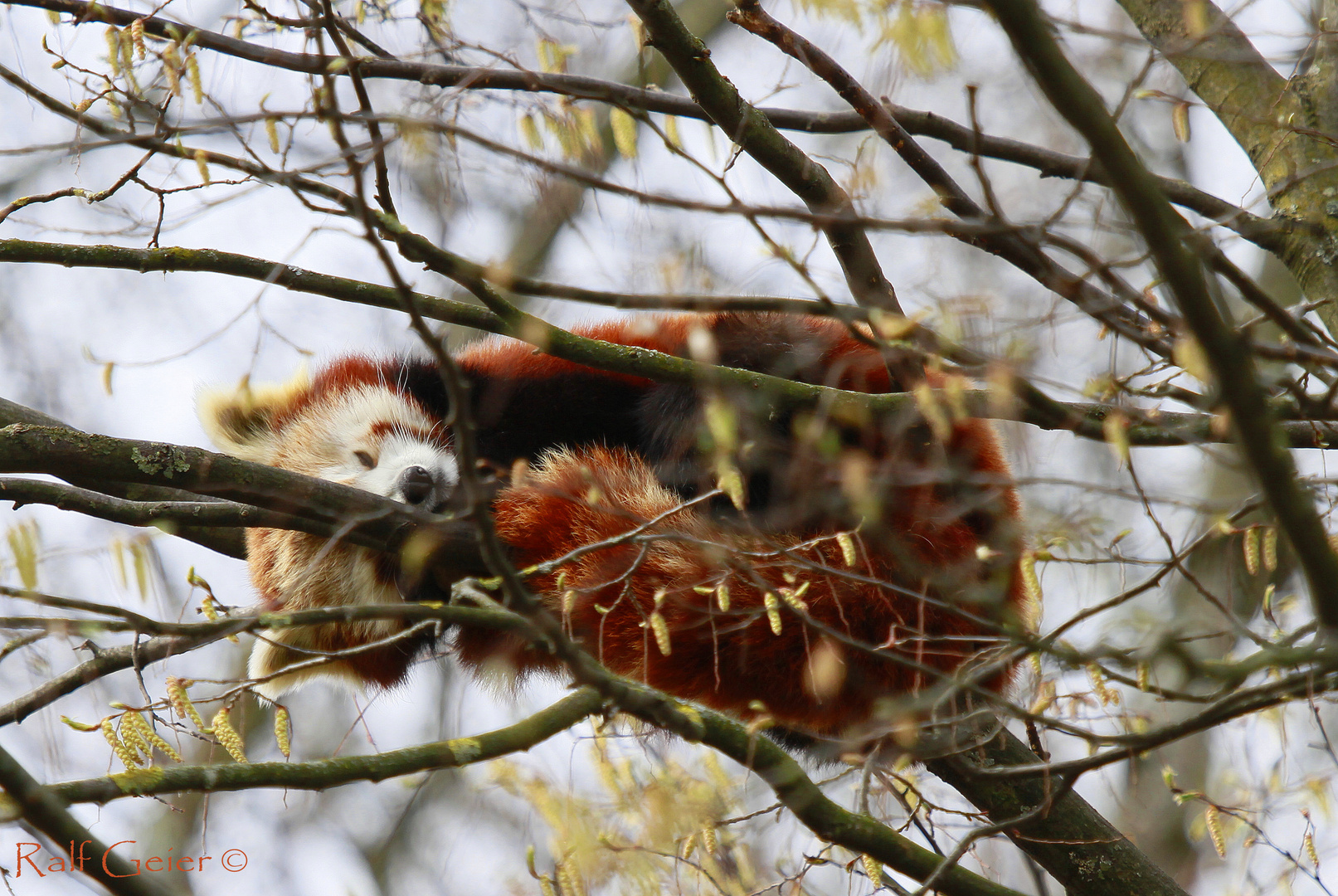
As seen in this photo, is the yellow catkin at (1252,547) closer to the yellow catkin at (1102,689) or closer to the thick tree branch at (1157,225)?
the yellow catkin at (1102,689)

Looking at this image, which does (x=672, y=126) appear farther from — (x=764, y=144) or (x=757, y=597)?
(x=757, y=597)

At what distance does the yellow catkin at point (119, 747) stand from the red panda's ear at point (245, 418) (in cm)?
162

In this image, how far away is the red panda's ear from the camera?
3309 millimetres

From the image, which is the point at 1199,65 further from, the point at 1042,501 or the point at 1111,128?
the point at 1111,128

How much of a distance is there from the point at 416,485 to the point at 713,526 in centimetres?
82

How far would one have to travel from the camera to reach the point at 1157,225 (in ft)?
3.82

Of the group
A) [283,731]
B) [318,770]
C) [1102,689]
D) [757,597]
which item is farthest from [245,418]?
[1102,689]

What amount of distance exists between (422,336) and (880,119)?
4.09 feet

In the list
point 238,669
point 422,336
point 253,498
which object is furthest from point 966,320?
point 238,669

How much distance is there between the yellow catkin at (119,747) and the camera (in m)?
1.71

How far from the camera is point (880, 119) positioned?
6.79 ft

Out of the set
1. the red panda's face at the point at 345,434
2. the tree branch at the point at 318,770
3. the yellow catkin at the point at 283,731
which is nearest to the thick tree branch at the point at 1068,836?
the tree branch at the point at 318,770

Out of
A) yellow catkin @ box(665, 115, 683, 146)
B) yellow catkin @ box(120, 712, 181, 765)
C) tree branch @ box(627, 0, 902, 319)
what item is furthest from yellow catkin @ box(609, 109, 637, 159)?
yellow catkin @ box(120, 712, 181, 765)

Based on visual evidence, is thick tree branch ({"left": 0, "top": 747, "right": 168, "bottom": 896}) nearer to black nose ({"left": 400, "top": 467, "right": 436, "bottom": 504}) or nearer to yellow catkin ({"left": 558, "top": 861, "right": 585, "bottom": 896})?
yellow catkin ({"left": 558, "top": 861, "right": 585, "bottom": 896})
